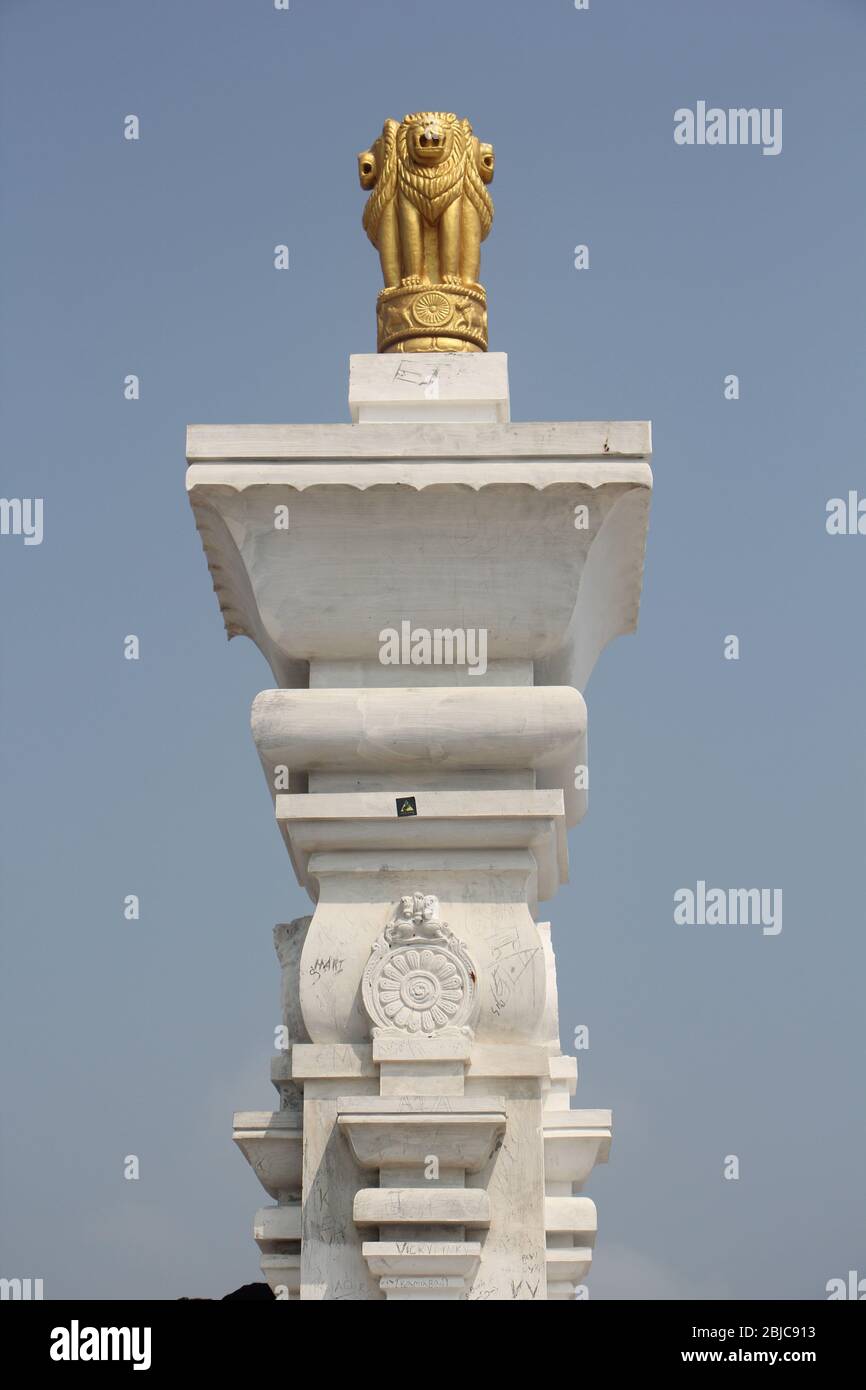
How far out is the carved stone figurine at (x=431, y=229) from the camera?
10.2 meters

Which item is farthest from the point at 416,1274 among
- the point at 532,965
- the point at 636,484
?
the point at 636,484

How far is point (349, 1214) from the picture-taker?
29.2ft

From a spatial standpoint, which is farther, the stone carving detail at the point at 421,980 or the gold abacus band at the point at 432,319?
the gold abacus band at the point at 432,319

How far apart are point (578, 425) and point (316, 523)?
1198mm

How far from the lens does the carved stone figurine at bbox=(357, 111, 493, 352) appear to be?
10.2 metres

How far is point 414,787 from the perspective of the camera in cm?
935

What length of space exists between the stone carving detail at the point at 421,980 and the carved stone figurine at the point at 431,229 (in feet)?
9.35

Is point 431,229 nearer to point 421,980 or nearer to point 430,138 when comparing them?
point 430,138

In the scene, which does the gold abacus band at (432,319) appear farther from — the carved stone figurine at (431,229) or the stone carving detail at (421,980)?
the stone carving detail at (421,980)
